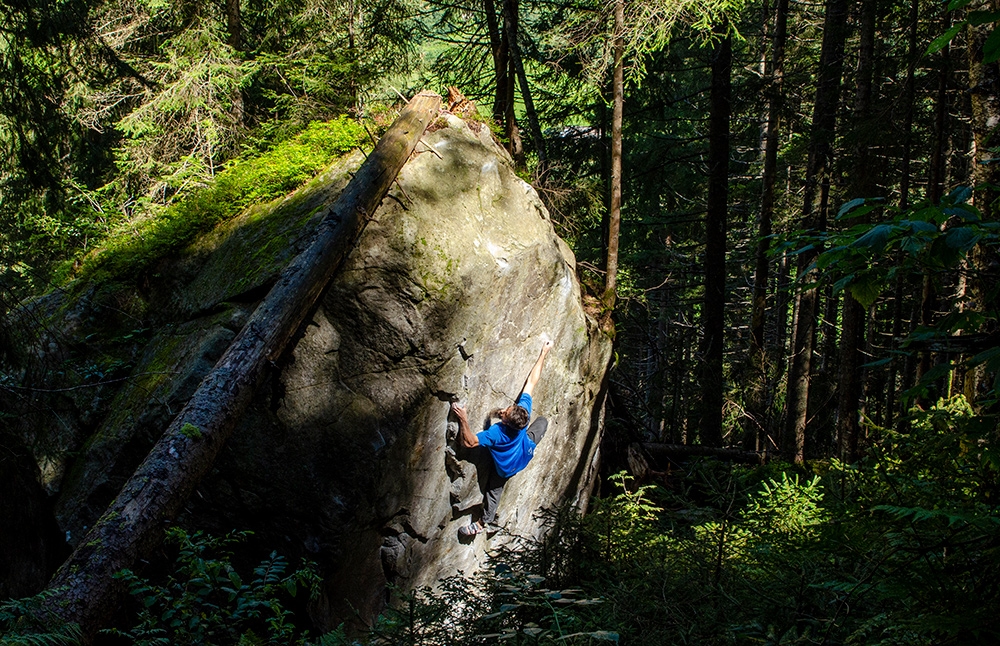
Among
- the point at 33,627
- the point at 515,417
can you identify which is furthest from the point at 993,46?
the point at 515,417

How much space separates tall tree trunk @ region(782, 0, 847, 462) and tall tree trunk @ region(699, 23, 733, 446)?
1599mm

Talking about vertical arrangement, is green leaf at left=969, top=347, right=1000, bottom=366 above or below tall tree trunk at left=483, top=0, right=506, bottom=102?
below

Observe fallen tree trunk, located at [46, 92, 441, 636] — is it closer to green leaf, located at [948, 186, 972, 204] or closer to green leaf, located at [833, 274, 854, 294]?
green leaf, located at [833, 274, 854, 294]

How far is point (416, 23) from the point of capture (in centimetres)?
1206

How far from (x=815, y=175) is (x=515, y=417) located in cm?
988

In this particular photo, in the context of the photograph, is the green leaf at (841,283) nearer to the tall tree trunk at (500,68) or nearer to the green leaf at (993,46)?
the green leaf at (993,46)

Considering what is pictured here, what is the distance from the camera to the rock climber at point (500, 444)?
23.1ft

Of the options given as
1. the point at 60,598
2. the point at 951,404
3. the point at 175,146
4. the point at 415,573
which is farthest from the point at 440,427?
the point at 175,146

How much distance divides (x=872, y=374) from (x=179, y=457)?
2098 cm

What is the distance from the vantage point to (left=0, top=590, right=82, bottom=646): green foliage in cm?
259

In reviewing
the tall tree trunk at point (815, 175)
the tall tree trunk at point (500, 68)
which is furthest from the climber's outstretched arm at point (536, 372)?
the tall tree trunk at point (815, 175)

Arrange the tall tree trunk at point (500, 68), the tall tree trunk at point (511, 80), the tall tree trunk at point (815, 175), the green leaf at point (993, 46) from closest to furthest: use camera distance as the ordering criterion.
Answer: the green leaf at point (993, 46)
the tall tree trunk at point (511, 80)
the tall tree trunk at point (500, 68)
the tall tree trunk at point (815, 175)

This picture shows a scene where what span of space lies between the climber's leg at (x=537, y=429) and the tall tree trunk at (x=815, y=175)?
262 inches

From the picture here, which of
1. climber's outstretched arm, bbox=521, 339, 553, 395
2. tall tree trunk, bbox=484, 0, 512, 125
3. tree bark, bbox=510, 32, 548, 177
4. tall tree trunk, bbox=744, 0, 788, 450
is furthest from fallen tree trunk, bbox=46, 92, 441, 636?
tall tree trunk, bbox=744, 0, 788, 450
